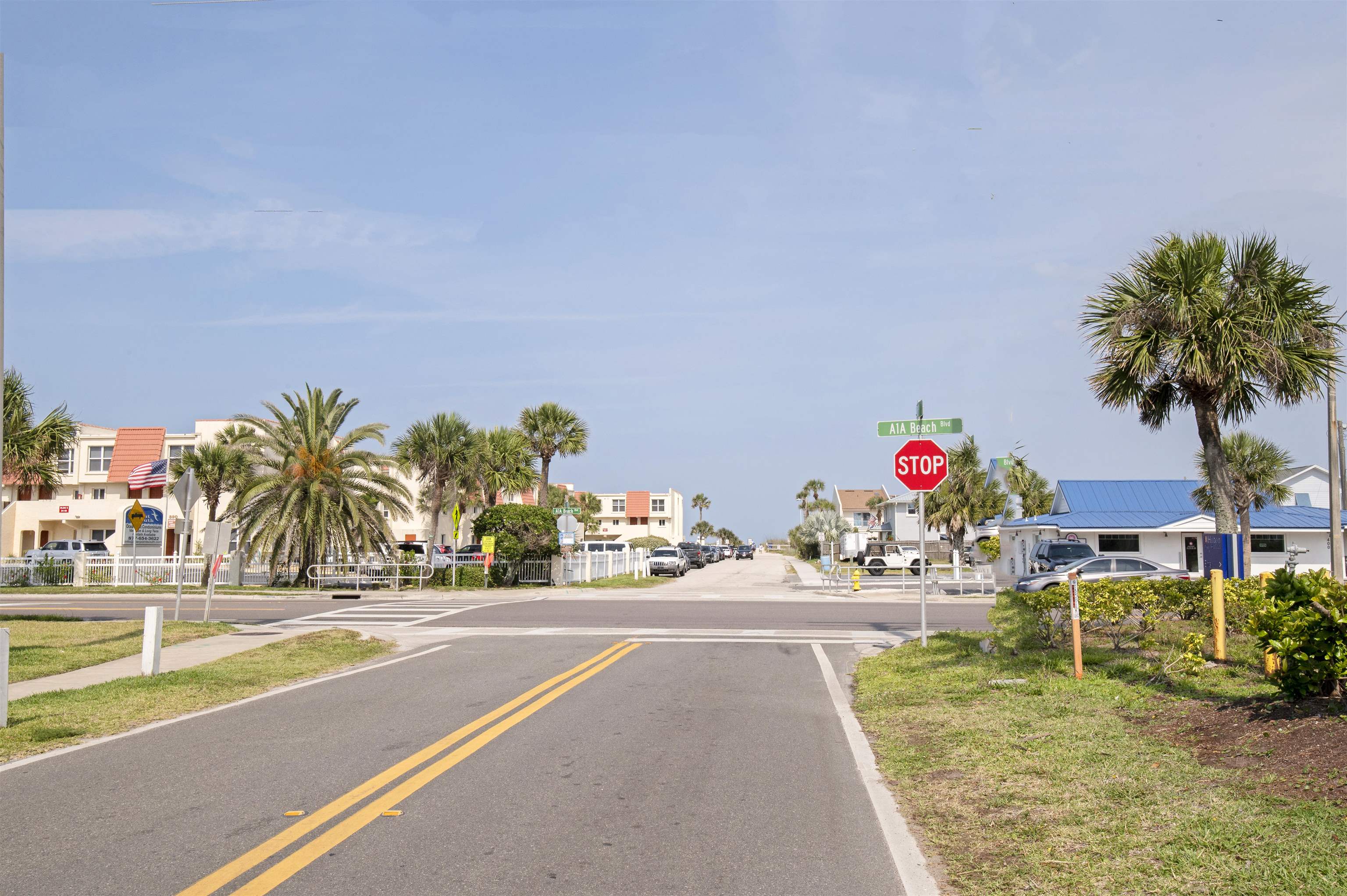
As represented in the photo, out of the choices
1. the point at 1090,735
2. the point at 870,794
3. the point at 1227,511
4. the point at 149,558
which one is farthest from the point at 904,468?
the point at 149,558

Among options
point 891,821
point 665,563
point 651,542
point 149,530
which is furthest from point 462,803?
point 651,542

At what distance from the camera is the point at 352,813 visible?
20.4 feet

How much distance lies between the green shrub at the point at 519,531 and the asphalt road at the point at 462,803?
1103 inches

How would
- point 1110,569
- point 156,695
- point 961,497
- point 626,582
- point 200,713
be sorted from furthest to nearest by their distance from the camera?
point 961,497, point 626,582, point 1110,569, point 156,695, point 200,713

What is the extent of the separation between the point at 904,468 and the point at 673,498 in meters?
123

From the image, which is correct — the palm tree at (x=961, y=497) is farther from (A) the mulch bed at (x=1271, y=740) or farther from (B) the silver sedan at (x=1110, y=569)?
(A) the mulch bed at (x=1271, y=740)

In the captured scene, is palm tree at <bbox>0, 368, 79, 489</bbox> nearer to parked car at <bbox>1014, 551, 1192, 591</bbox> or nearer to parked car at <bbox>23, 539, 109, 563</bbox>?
parked car at <bbox>23, 539, 109, 563</bbox>

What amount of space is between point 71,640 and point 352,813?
13681 mm

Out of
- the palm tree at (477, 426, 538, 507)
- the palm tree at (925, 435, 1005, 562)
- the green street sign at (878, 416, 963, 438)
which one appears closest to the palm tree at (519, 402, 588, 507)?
the palm tree at (477, 426, 538, 507)

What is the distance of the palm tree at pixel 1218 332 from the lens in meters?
14.2

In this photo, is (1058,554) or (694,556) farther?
(694,556)

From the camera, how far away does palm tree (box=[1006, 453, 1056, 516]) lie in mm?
75125

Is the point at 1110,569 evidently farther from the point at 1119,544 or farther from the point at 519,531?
the point at 519,531

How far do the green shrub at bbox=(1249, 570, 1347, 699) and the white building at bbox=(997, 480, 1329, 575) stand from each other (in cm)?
3108
